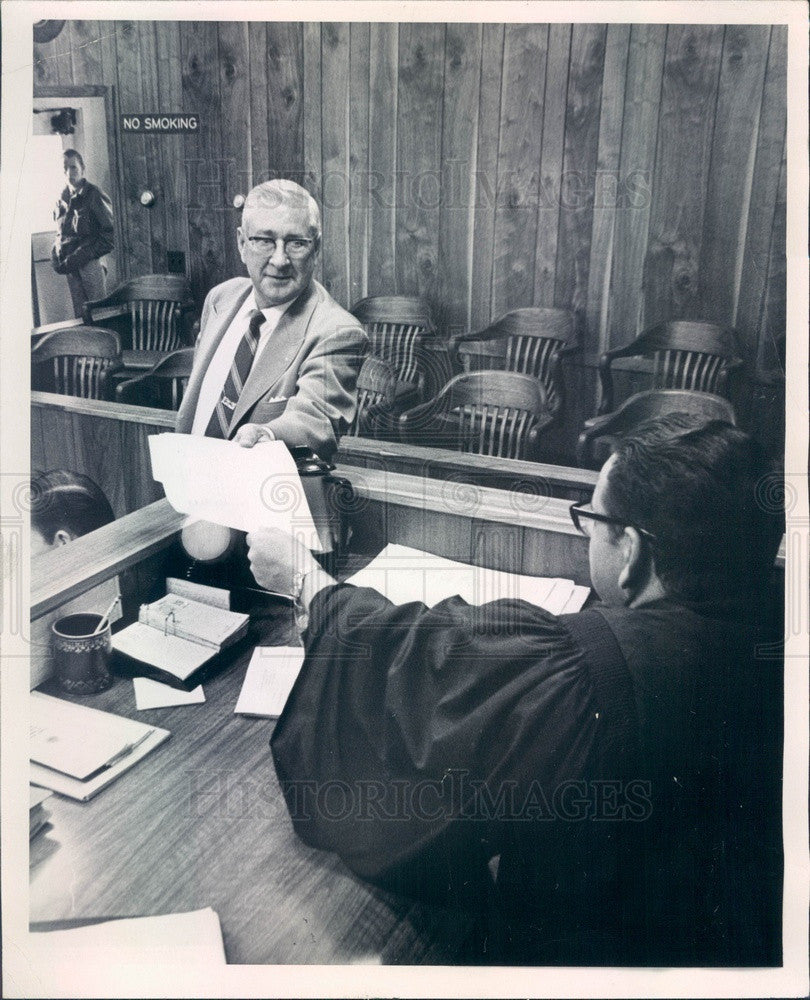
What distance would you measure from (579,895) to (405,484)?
0.80 metres

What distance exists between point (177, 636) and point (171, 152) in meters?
0.90

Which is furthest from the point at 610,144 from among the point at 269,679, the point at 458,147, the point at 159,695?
the point at 159,695

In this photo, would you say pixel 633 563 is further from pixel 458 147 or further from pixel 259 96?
pixel 259 96

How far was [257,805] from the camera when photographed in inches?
54.2

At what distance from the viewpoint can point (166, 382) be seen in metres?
→ 1.55

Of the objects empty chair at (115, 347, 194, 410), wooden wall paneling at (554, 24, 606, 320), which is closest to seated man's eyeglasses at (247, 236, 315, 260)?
empty chair at (115, 347, 194, 410)

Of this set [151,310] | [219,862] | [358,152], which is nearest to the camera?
[219,862]

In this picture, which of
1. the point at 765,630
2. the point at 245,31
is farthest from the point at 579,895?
the point at 245,31

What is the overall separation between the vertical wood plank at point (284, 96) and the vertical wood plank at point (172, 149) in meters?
0.14

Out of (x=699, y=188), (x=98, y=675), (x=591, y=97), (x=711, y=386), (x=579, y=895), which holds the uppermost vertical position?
(x=591, y=97)

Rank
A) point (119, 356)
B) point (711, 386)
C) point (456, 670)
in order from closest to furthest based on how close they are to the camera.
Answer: point (456, 670) → point (711, 386) → point (119, 356)

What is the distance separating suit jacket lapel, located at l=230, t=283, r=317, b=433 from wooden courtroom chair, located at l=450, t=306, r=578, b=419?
0.29 meters

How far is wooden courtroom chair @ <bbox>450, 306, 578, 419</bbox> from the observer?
1.55 m

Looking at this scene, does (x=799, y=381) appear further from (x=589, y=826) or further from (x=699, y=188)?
(x=589, y=826)
